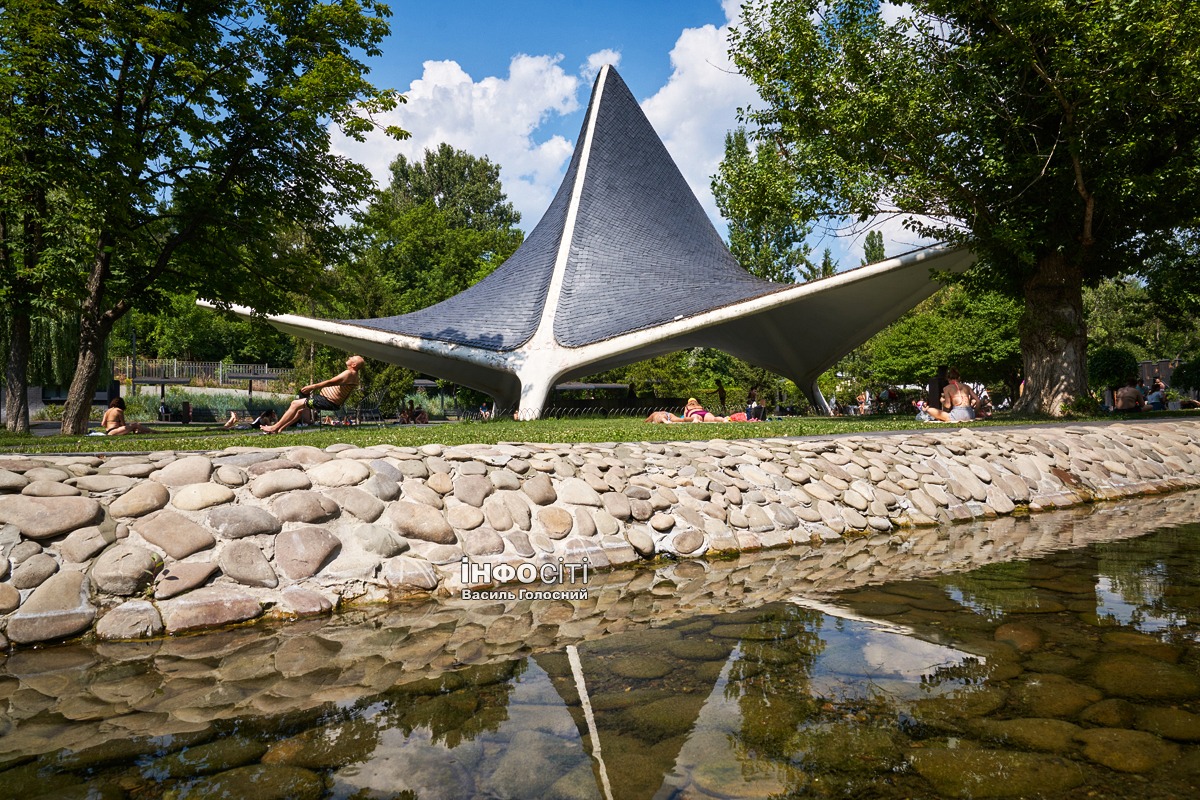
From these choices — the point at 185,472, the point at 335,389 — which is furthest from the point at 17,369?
the point at 185,472

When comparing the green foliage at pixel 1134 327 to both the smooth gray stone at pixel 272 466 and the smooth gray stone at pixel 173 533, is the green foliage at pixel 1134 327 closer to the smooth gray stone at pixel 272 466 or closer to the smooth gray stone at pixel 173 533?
the smooth gray stone at pixel 272 466

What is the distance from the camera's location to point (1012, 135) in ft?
40.2

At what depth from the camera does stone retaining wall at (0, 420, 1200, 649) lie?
3279 millimetres

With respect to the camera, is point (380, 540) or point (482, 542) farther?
point (482, 542)

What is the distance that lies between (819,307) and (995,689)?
1673cm

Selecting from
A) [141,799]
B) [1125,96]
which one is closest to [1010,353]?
[1125,96]

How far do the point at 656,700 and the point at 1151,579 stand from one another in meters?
3.15

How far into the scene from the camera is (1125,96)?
952cm

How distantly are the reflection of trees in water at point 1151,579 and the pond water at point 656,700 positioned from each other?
0.02 meters

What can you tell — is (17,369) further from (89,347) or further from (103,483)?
(103,483)

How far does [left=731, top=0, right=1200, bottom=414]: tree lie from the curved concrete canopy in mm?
2504

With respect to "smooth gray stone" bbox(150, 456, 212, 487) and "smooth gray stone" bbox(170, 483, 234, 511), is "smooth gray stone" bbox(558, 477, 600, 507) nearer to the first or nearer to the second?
"smooth gray stone" bbox(170, 483, 234, 511)

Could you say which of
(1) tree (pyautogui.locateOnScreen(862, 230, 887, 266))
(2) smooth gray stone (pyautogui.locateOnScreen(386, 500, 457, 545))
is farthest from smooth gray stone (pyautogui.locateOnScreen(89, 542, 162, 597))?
(1) tree (pyautogui.locateOnScreen(862, 230, 887, 266))

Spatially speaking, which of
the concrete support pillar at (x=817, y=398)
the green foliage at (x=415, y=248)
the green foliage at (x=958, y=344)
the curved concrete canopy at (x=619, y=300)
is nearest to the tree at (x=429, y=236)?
the green foliage at (x=415, y=248)
